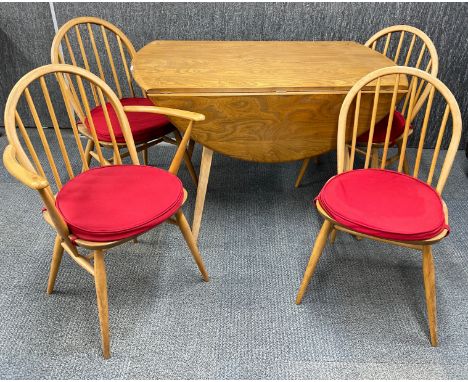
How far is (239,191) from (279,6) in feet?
3.45

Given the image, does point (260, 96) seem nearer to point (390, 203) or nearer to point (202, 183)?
point (202, 183)

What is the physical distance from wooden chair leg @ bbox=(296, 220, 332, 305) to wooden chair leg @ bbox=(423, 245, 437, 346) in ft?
1.02

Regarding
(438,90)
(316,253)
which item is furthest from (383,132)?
(316,253)

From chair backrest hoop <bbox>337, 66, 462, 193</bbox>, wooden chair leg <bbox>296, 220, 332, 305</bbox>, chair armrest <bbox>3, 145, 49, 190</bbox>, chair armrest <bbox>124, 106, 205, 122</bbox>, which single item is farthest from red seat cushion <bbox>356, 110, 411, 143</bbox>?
chair armrest <bbox>3, 145, 49, 190</bbox>

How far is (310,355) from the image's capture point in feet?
4.52

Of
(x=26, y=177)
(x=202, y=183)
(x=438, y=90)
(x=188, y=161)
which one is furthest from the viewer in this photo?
(x=188, y=161)

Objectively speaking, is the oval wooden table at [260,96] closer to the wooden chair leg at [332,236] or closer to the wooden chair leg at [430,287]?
the wooden chair leg at [332,236]

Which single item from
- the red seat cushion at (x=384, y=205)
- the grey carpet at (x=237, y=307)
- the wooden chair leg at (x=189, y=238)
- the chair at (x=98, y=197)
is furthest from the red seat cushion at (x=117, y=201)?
the red seat cushion at (x=384, y=205)

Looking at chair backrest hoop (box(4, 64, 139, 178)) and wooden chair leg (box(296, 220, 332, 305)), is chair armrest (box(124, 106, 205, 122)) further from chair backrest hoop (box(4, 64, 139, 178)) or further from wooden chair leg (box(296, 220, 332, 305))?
wooden chair leg (box(296, 220, 332, 305))

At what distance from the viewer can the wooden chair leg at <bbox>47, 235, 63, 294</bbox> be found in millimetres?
1452

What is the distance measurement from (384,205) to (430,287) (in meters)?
0.31

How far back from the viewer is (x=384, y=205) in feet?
4.41

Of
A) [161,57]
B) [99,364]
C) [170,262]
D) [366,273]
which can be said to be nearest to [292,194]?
[366,273]

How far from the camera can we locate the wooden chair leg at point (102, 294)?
1254 mm
